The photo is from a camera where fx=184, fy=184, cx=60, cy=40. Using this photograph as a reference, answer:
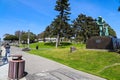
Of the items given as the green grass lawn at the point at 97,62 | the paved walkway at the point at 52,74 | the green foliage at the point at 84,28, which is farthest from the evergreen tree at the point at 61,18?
the paved walkway at the point at 52,74

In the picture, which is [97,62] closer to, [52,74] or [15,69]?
[52,74]

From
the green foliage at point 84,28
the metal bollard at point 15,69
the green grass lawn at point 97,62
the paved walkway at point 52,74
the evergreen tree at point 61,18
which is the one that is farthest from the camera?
the green foliage at point 84,28

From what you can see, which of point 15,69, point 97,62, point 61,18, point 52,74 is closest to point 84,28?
point 61,18

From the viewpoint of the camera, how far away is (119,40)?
27422mm

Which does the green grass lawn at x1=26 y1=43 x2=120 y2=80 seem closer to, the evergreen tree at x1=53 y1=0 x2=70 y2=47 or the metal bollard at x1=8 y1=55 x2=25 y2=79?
the metal bollard at x1=8 y1=55 x2=25 y2=79

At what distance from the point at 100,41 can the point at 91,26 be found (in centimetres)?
4090

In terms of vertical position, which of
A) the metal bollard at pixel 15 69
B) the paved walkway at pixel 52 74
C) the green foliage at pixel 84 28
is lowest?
the paved walkway at pixel 52 74

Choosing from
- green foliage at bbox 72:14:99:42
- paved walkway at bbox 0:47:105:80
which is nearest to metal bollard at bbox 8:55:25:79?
paved walkway at bbox 0:47:105:80

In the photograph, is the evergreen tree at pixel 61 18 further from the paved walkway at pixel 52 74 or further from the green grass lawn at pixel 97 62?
the paved walkway at pixel 52 74

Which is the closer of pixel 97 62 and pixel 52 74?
pixel 52 74

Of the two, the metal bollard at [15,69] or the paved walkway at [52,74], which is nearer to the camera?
the metal bollard at [15,69]

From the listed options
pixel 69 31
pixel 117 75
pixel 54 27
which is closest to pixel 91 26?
pixel 69 31

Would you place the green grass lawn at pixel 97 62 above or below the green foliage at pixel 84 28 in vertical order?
below

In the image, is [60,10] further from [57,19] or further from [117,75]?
[117,75]
